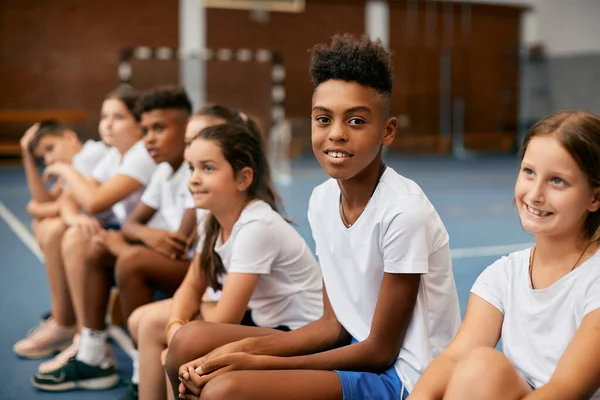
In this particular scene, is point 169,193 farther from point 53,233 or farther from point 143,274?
point 53,233

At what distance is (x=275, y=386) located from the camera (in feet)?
5.11

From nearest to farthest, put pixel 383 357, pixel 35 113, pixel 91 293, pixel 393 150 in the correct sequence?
1. pixel 383 357
2. pixel 91 293
3. pixel 35 113
4. pixel 393 150

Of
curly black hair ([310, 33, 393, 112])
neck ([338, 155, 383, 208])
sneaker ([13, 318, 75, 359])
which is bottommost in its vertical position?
sneaker ([13, 318, 75, 359])

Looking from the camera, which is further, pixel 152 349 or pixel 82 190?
pixel 82 190

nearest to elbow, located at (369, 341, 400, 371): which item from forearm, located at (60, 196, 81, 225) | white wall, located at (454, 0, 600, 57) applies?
forearm, located at (60, 196, 81, 225)

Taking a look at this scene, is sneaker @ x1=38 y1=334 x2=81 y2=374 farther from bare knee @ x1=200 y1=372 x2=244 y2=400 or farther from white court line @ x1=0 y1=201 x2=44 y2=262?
white court line @ x1=0 y1=201 x2=44 y2=262

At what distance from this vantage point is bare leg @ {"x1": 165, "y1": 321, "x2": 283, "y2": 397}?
5.80ft

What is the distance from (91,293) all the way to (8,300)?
48.5 inches

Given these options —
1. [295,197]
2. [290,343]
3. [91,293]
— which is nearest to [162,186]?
[91,293]

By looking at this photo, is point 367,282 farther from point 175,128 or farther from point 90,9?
point 90,9

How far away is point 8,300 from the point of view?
3.76 meters

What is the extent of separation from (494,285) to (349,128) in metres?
0.48

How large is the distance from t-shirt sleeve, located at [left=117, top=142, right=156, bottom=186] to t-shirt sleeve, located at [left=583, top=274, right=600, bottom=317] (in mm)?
2013

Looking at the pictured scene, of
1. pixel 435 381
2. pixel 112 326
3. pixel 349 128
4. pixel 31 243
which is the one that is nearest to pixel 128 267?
pixel 112 326
